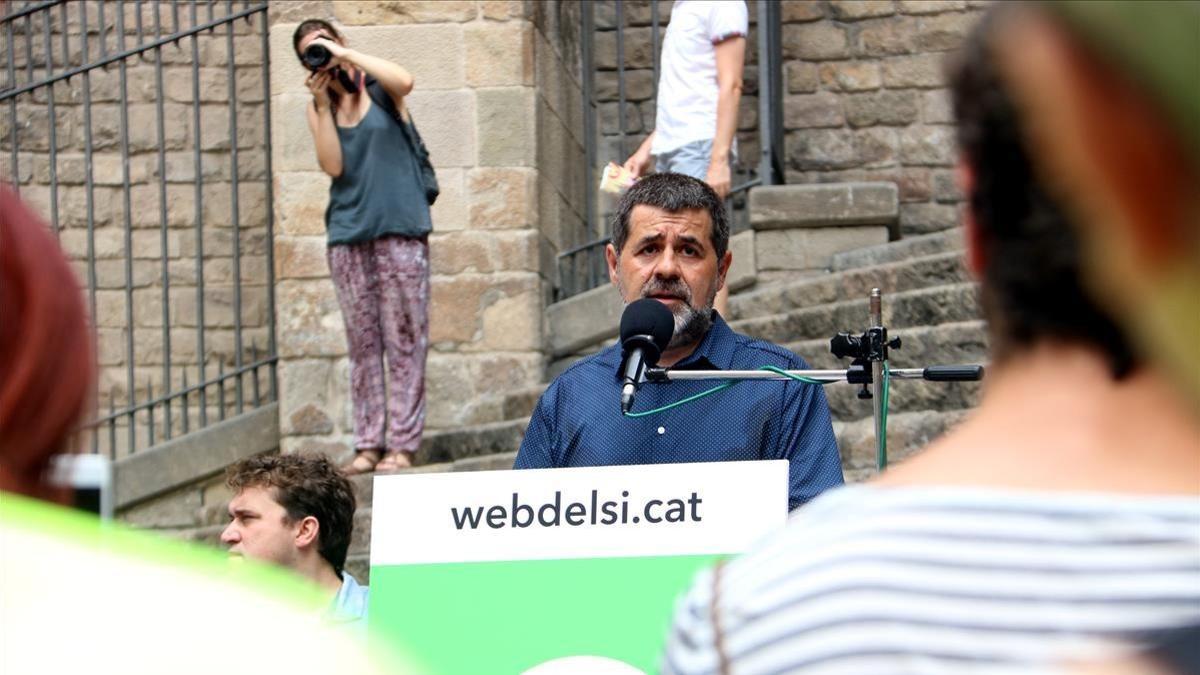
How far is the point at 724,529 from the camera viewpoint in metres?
3.44

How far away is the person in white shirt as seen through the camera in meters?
8.14

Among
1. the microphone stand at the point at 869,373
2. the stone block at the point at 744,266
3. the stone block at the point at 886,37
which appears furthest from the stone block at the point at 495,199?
the microphone stand at the point at 869,373

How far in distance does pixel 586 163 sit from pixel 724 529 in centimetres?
812

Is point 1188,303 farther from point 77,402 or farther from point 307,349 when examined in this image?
point 307,349

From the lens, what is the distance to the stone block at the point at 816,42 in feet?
41.5

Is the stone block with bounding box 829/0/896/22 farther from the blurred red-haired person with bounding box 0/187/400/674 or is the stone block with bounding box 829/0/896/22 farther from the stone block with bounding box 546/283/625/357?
the blurred red-haired person with bounding box 0/187/400/674

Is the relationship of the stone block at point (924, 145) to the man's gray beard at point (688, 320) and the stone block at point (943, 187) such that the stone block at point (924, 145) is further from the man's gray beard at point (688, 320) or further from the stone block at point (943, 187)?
the man's gray beard at point (688, 320)

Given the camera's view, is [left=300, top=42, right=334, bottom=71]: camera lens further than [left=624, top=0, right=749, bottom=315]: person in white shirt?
No

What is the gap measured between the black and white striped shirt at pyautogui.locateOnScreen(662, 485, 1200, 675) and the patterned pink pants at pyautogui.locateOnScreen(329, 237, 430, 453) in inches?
281

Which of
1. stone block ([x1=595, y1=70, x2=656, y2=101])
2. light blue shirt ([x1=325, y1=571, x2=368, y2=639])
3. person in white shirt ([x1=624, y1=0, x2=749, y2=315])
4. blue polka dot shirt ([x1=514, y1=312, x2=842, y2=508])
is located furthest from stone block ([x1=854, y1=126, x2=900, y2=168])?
blue polka dot shirt ([x1=514, y1=312, x2=842, y2=508])

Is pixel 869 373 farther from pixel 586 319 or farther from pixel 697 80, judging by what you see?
pixel 586 319

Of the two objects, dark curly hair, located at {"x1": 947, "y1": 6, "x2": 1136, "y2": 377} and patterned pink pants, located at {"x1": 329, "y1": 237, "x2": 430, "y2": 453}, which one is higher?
patterned pink pants, located at {"x1": 329, "y1": 237, "x2": 430, "y2": 453}

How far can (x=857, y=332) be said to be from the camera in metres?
8.17

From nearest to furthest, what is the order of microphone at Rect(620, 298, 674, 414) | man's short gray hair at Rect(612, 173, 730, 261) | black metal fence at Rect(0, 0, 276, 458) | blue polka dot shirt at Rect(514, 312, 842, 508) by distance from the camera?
microphone at Rect(620, 298, 674, 414)
blue polka dot shirt at Rect(514, 312, 842, 508)
man's short gray hair at Rect(612, 173, 730, 261)
black metal fence at Rect(0, 0, 276, 458)
